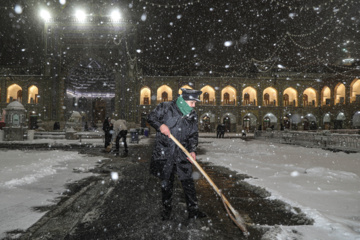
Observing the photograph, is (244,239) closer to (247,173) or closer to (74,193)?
(74,193)

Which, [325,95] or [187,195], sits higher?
[325,95]

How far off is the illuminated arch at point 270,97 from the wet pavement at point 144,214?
37.0 m

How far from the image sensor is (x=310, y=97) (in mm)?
39562

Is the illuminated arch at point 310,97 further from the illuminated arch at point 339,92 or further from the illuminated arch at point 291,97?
the illuminated arch at point 339,92

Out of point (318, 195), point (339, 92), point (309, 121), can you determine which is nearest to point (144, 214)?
point (318, 195)

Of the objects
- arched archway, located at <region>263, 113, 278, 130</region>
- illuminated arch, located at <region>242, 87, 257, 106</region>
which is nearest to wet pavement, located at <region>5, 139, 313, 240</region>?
illuminated arch, located at <region>242, 87, 257, 106</region>

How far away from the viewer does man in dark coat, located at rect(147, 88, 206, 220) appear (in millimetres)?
3105

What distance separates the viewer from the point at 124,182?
5.11m

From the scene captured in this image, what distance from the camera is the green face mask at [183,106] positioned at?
3.25 meters

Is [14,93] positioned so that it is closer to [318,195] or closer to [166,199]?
[166,199]

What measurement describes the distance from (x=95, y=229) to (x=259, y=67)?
3916 cm

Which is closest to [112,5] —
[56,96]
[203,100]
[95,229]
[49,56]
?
[49,56]

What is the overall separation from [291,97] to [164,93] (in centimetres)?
2036

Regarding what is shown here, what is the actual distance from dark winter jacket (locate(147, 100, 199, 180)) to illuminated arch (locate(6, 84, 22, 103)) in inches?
1648
